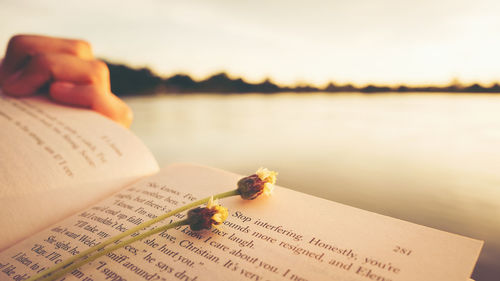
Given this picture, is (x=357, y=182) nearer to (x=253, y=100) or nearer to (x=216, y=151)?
(x=216, y=151)

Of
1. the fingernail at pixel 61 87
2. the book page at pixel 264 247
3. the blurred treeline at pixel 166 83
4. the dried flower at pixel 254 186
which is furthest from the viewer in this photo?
the blurred treeline at pixel 166 83

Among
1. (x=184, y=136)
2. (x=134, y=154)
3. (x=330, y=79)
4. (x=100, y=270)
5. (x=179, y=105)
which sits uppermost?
(x=330, y=79)

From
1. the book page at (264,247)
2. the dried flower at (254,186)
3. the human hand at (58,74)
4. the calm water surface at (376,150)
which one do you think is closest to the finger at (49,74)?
the human hand at (58,74)

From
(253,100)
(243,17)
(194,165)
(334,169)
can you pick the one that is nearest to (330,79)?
(243,17)

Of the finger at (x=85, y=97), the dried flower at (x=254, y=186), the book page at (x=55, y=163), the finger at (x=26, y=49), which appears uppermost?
the finger at (x=26, y=49)

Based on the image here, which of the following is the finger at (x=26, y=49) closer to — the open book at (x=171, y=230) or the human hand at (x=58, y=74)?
the human hand at (x=58, y=74)

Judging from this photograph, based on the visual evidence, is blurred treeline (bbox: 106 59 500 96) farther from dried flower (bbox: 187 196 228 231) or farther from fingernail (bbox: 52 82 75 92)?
dried flower (bbox: 187 196 228 231)
